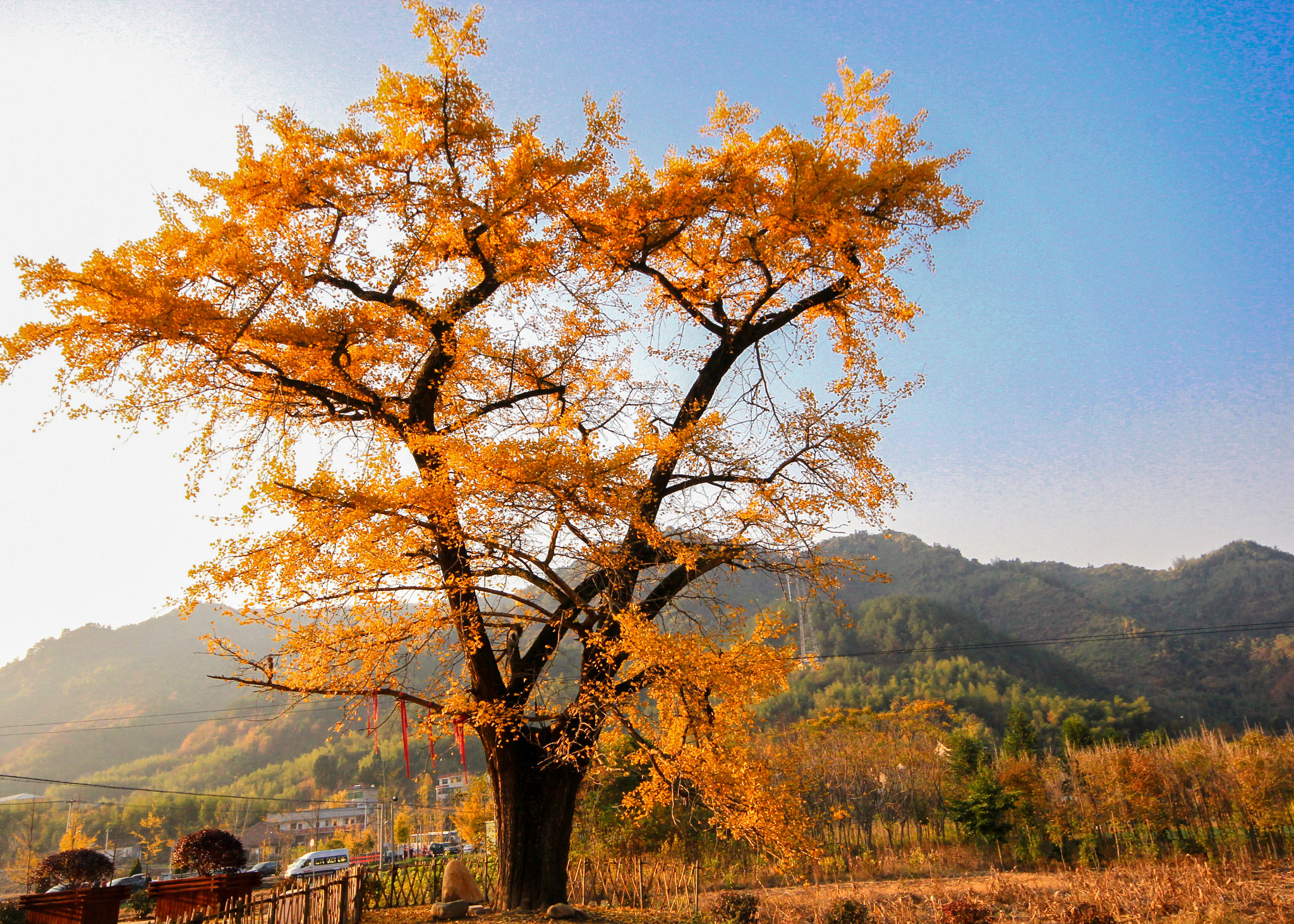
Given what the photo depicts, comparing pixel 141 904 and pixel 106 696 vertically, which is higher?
pixel 106 696

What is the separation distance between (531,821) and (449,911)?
1.67m

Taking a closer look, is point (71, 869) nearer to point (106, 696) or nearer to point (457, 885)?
point (457, 885)

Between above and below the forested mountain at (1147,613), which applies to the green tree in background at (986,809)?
below

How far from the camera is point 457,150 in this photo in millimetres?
7688

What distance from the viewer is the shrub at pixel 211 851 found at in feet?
45.2

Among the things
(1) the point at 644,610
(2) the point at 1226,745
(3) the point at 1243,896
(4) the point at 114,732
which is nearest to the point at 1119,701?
(2) the point at 1226,745

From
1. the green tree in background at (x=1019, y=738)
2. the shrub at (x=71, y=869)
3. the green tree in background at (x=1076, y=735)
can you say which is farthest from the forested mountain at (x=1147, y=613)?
the shrub at (x=71, y=869)

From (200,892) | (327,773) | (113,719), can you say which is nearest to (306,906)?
(200,892)

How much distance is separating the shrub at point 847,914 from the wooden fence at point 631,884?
2957 millimetres

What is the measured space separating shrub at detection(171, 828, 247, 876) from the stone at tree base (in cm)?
748

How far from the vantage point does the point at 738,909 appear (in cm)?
1073

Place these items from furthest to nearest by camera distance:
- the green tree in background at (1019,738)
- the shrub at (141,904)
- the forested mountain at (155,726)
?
the forested mountain at (155,726), the green tree in background at (1019,738), the shrub at (141,904)

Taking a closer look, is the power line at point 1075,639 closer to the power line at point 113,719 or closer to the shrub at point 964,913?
the shrub at point 964,913

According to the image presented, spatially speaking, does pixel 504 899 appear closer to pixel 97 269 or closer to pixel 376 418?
pixel 376 418
